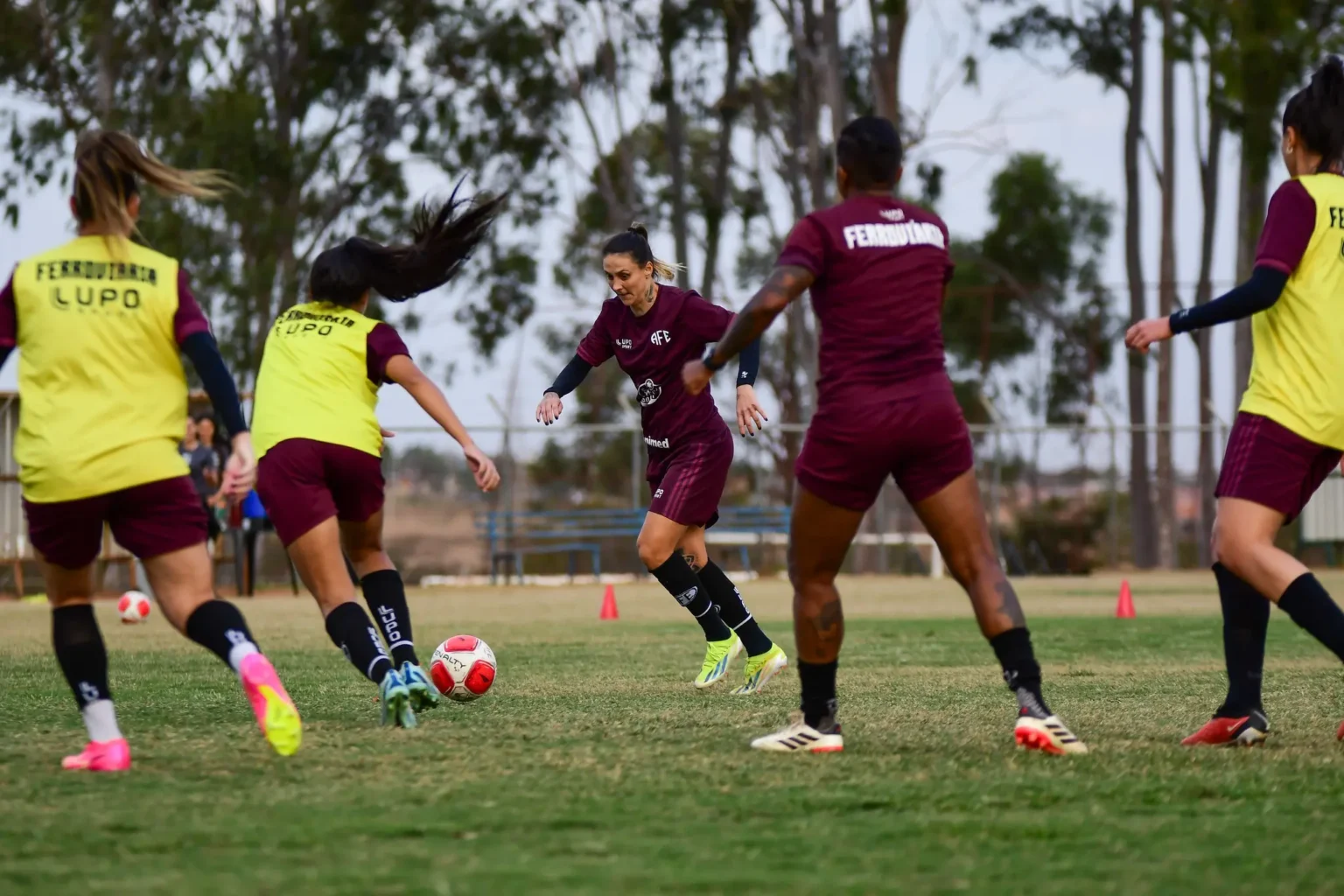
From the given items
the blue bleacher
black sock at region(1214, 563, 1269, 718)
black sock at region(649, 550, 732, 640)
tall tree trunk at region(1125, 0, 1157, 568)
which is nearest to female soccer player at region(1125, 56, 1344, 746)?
black sock at region(1214, 563, 1269, 718)

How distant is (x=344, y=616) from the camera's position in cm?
660

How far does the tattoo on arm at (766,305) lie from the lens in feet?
17.8

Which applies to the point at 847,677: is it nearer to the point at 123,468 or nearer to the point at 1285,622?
the point at 123,468

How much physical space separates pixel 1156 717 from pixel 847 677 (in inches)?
89.7

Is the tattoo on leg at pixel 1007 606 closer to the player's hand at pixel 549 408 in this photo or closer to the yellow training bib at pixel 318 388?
the yellow training bib at pixel 318 388

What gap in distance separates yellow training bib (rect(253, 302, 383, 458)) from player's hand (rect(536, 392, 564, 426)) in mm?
2005

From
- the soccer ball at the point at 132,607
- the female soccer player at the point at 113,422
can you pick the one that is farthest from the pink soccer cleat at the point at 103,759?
the soccer ball at the point at 132,607

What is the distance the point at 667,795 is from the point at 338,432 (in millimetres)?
2273

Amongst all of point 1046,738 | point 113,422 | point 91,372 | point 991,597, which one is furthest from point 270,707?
point 1046,738

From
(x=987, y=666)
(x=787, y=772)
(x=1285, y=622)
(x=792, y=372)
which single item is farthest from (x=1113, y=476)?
(x=787, y=772)

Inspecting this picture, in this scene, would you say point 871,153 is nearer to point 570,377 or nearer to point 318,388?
point 318,388

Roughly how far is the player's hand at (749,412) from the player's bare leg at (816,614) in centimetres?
209

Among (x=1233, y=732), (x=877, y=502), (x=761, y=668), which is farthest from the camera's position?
(x=877, y=502)

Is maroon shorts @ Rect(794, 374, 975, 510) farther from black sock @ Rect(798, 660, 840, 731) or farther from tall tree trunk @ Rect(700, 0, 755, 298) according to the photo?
tall tree trunk @ Rect(700, 0, 755, 298)
